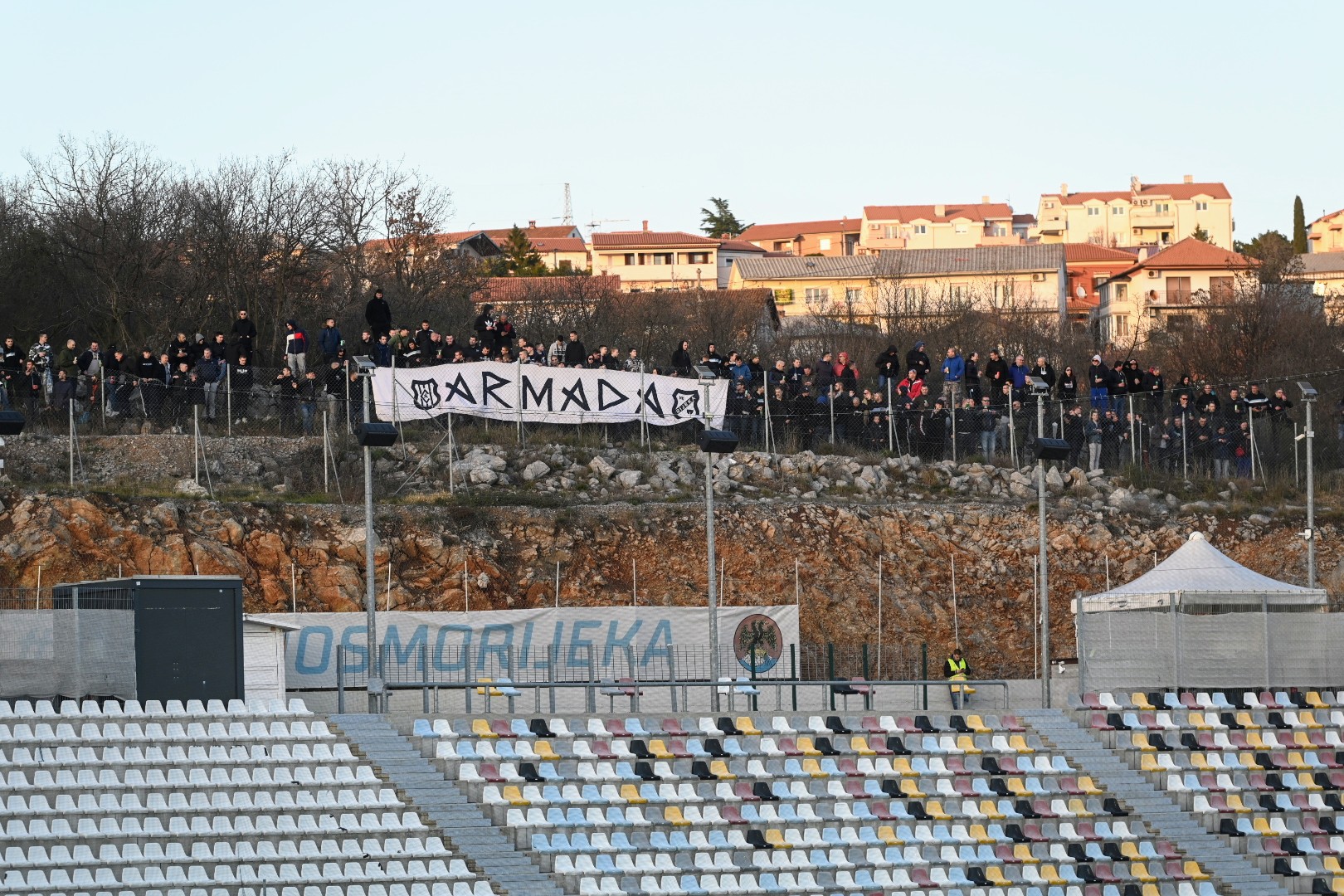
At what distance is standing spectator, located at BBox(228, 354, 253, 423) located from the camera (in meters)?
33.4

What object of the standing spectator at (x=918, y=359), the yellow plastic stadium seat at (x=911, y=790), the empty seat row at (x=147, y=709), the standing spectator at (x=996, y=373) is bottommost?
the yellow plastic stadium seat at (x=911, y=790)

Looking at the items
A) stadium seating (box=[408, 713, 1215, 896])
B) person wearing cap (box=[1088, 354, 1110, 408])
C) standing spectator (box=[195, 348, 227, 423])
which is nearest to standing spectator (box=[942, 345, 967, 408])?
person wearing cap (box=[1088, 354, 1110, 408])

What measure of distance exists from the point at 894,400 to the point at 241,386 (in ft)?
41.6

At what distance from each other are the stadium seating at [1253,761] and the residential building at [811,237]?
94.1 metres

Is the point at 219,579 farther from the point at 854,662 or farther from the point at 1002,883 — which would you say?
the point at 854,662

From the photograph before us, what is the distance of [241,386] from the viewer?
3356cm

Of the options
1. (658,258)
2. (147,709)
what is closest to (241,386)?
(147,709)

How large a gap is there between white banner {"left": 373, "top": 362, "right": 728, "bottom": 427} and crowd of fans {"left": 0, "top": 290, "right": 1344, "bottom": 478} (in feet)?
1.38

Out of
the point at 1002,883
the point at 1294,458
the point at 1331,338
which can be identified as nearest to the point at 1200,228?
the point at 1331,338

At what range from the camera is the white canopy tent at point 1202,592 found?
29.0m

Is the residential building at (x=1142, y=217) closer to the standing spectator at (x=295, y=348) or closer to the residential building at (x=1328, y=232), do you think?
the residential building at (x=1328, y=232)

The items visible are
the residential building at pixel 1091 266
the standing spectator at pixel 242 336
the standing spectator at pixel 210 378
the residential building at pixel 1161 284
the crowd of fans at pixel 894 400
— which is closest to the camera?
the standing spectator at pixel 210 378

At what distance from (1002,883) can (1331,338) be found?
128ft

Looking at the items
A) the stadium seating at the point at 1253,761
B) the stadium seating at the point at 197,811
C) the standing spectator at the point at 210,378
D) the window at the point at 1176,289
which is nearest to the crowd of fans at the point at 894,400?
the standing spectator at the point at 210,378
